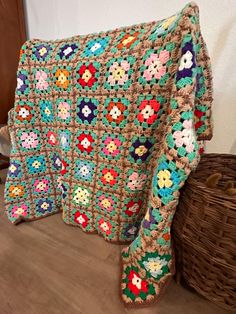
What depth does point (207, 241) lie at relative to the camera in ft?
1.75

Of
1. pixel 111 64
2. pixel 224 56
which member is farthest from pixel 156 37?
pixel 224 56

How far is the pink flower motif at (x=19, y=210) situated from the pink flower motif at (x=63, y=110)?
1.40 feet

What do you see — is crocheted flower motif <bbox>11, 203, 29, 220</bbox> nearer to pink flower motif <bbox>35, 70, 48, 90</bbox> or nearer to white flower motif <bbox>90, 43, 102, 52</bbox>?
pink flower motif <bbox>35, 70, 48, 90</bbox>

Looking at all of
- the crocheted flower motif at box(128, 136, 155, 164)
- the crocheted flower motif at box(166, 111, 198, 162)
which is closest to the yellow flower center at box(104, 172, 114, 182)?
the crocheted flower motif at box(128, 136, 155, 164)

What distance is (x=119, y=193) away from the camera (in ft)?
2.48

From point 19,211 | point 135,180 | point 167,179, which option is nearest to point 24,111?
point 19,211

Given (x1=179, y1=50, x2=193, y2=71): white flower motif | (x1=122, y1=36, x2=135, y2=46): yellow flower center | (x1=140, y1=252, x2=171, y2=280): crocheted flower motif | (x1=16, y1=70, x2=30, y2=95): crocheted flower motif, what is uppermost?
(x1=122, y1=36, x2=135, y2=46): yellow flower center

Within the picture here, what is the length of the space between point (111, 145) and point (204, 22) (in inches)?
23.2

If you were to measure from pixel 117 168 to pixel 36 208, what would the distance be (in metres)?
0.46

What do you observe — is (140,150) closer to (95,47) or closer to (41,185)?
(95,47)

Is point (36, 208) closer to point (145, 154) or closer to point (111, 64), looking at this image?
point (145, 154)

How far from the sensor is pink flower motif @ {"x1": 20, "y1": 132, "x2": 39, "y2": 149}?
0.89 metres

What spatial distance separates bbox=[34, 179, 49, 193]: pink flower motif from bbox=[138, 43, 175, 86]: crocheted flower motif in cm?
60

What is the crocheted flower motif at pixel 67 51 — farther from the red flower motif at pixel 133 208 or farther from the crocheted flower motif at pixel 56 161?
the red flower motif at pixel 133 208
